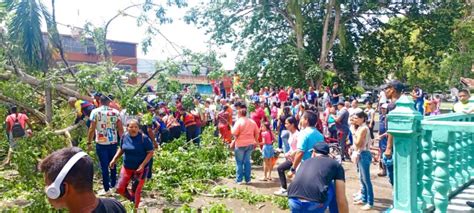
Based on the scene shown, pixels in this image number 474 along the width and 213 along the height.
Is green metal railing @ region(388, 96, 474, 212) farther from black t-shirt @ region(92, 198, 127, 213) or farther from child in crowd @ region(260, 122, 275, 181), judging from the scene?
child in crowd @ region(260, 122, 275, 181)

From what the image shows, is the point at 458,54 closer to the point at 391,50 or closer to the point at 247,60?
the point at 391,50

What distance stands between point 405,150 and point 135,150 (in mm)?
3721

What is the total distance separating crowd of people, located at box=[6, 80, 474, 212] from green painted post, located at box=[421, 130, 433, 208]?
→ 73 centimetres

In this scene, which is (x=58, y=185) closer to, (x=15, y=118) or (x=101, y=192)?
A: (x=101, y=192)

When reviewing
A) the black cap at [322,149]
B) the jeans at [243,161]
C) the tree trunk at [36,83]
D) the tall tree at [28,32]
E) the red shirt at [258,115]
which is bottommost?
the jeans at [243,161]

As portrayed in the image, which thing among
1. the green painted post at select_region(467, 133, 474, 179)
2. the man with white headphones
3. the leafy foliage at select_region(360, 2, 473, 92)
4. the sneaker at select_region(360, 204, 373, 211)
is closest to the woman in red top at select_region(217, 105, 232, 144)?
the sneaker at select_region(360, 204, 373, 211)

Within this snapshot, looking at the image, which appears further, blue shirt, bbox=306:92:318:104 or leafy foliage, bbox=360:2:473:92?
leafy foliage, bbox=360:2:473:92

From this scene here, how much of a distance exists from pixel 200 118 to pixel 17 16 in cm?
548

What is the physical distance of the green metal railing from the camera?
355cm

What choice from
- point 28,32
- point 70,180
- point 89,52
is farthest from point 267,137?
point 89,52

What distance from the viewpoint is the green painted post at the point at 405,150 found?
3549 mm

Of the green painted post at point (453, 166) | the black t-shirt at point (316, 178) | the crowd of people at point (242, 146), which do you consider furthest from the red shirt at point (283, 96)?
the black t-shirt at point (316, 178)

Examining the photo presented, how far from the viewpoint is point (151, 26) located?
38.4 ft

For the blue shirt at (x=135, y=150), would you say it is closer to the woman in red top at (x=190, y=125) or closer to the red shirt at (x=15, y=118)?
the red shirt at (x=15, y=118)
